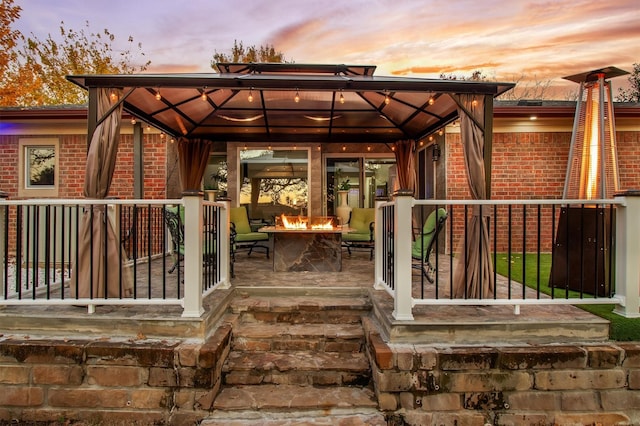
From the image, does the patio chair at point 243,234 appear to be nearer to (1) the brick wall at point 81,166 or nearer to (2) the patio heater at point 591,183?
(1) the brick wall at point 81,166

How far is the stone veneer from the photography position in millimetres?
2729

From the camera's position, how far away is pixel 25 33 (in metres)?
14.2

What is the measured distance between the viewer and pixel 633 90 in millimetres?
15531

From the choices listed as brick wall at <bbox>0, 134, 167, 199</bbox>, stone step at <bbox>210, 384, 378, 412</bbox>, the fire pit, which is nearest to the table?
the fire pit

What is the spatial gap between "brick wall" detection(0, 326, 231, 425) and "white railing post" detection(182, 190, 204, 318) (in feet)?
1.02

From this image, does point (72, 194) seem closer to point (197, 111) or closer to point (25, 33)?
point (197, 111)

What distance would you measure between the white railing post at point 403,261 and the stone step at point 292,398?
2.27ft

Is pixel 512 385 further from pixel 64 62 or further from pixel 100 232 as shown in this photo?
pixel 64 62

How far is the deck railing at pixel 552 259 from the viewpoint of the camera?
2986 mm

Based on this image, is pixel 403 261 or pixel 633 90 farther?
pixel 633 90

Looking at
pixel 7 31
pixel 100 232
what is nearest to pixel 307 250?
pixel 100 232

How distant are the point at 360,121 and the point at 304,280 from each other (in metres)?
3.08

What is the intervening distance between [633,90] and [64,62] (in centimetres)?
2397

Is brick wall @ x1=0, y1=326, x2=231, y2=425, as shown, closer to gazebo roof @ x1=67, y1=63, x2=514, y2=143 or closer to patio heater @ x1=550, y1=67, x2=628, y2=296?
gazebo roof @ x1=67, y1=63, x2=514, y2=143
